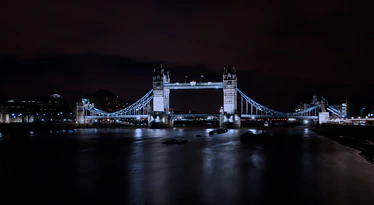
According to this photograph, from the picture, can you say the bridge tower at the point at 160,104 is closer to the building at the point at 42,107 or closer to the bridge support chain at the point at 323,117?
the bridge support chain at the point at 323,117

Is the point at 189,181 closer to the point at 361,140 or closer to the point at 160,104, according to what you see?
the point at 361,140

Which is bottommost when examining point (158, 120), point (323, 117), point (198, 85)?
point (158, 120)

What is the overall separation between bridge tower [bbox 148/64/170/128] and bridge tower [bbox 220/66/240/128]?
571 inches

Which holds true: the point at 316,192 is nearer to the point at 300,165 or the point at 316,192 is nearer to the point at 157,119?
the point at 300,165

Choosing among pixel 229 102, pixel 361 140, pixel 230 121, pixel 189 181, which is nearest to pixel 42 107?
pixel 229 102

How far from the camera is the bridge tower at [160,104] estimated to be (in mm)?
77688

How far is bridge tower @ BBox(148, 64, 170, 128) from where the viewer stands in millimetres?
77688

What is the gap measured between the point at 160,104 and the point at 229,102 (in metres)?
17.5

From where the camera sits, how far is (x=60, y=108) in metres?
127

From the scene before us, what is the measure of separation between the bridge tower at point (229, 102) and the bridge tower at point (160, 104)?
47.6 ft

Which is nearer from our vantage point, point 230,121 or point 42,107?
point 230,121

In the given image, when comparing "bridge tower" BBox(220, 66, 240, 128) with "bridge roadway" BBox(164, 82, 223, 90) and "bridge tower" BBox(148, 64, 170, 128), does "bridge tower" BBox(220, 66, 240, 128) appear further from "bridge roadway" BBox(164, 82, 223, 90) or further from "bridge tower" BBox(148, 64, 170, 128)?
"bridge tower" BBox(148, 64, 170, 128)

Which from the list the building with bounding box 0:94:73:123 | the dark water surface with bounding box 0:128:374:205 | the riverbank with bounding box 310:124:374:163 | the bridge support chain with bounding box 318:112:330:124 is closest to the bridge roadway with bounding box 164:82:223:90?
the bridge support chain with bounding box 318:112:330:124

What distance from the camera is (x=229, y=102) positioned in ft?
254
